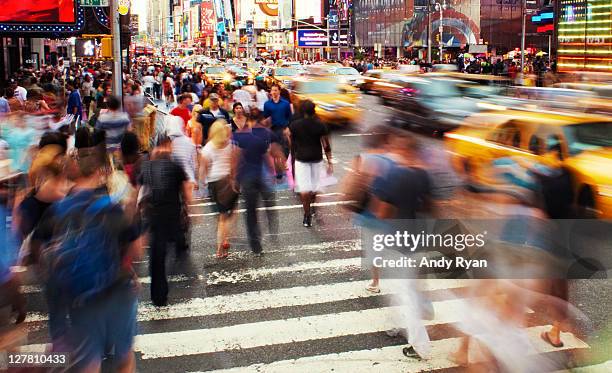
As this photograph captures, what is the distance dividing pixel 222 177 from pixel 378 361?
12.9 ft

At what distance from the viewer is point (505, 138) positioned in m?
11.0

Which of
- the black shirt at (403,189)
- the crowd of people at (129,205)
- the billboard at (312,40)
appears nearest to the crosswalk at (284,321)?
the crowd of people at (129,205)

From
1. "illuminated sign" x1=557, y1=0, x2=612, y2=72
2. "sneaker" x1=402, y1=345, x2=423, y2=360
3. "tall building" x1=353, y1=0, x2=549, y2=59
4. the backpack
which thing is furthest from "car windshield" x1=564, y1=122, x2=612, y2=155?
"tall building" x1=353, y1=0, x2=549, y2=59

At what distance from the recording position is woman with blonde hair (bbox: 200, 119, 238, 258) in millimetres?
8938

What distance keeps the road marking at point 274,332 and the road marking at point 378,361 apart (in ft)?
1.28

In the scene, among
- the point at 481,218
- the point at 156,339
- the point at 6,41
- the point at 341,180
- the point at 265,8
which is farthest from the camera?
the point at 265,8

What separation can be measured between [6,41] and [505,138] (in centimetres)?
3006

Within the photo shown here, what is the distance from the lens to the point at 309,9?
145125 mm

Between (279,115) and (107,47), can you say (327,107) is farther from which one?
(279,115)

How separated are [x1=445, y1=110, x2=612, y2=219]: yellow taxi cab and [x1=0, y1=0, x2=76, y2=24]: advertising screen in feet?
49.9

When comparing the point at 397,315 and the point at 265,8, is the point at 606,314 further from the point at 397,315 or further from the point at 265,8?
the point at 265,8

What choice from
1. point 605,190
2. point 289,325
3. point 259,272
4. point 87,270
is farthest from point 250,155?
point 87,270

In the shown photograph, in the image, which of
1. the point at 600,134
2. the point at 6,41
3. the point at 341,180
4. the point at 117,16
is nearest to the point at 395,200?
the point at 600,134

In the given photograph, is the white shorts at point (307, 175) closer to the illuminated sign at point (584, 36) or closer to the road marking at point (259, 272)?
the road marking at point (259, 272)
